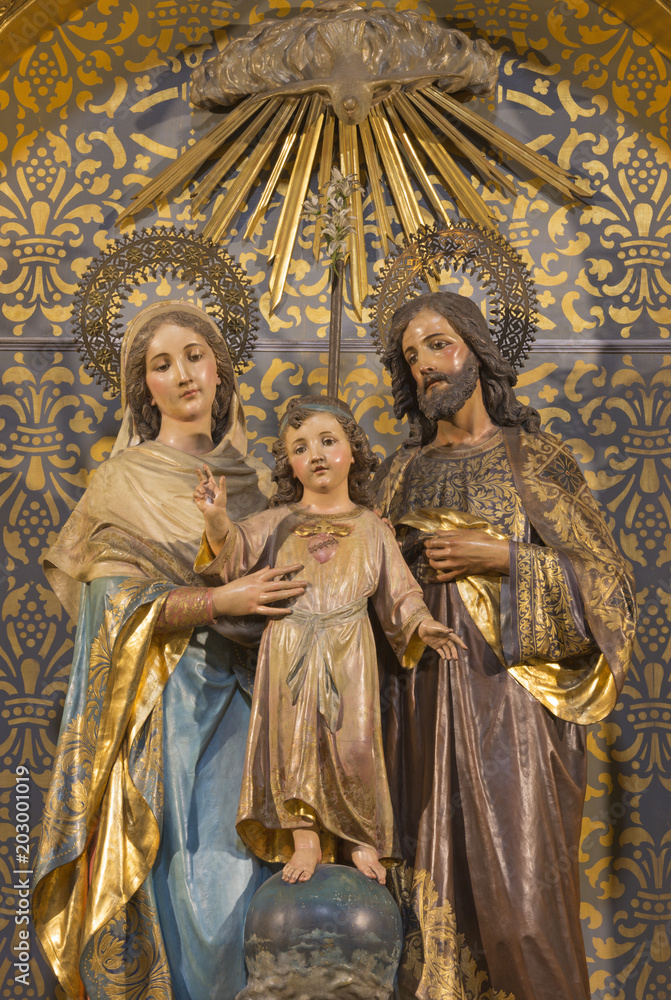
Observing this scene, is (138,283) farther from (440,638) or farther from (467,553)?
(440,638)

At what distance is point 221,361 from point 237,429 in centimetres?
19

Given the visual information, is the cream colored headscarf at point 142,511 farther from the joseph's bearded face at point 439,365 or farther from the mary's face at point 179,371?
the joseph's bearded face at point 439,365

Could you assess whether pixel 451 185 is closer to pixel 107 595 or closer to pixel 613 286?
pixel 613 286

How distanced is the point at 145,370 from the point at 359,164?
3.88 feet

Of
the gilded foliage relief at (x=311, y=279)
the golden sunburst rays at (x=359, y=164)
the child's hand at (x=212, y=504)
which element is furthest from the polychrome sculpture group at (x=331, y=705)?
the golden sunburst rays at (x=359, y=164)

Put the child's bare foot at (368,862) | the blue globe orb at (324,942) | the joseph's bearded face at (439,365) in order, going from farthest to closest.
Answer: the joseph's bearded face at (439,365), the child's bare foot at (368,862), the blue globe orb at (324,942)

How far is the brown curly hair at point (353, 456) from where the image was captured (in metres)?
3.25

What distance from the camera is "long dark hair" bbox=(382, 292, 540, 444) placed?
356 centimetres

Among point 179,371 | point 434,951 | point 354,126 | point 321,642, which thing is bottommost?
point 434,951

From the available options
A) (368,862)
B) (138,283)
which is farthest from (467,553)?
(138,283)

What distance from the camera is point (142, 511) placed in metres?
3.42

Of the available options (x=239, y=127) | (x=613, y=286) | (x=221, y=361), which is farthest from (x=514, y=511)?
(x=239, y=127)

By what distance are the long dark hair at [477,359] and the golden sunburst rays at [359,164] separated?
2.05 ft

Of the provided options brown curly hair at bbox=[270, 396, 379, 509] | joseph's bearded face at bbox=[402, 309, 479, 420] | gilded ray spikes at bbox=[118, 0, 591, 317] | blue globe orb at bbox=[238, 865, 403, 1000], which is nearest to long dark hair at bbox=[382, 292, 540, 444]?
joseph's bearded face at bbox=[402, 309, 479, 420]
